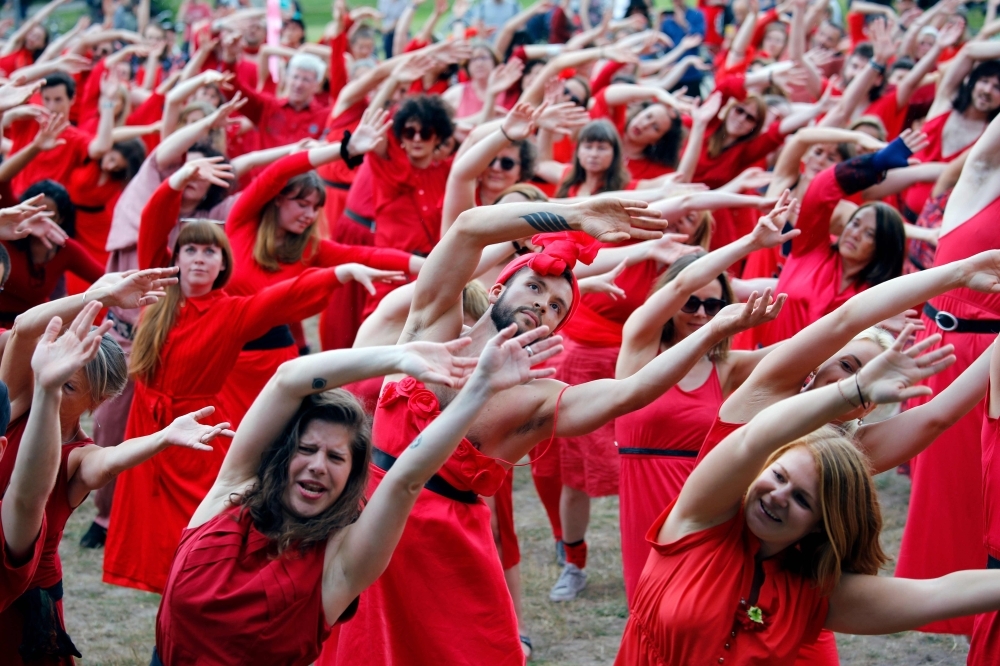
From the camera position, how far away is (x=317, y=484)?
8.96 feet

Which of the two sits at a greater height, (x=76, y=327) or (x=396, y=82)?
(x=76, y=327)

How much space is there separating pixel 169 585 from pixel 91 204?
A: 587 cm

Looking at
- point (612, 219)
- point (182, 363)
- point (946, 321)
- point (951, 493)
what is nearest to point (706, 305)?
point (946, 321)

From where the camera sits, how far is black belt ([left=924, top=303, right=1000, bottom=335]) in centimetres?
423

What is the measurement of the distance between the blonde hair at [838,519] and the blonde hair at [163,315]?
113 inches

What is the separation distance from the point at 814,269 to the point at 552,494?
5.59 feet

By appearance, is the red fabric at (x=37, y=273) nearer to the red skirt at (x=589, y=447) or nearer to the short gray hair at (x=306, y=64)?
the red skirt at (x=589, y=447)

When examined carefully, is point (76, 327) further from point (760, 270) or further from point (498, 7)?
point (498, 7)

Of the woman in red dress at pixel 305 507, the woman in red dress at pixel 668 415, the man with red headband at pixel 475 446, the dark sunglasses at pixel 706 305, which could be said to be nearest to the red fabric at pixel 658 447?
the woman in red dress at pixel 668 415

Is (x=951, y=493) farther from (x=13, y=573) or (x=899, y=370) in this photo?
(x=13, y=573)

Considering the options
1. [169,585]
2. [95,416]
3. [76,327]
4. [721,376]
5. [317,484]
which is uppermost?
[76,327]

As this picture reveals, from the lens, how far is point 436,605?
3254 millimetres

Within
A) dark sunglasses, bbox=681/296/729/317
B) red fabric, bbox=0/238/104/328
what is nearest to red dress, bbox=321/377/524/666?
dark sunglasses, bbox=681/296/729/317

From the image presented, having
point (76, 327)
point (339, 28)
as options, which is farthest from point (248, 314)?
point (339, 28)
